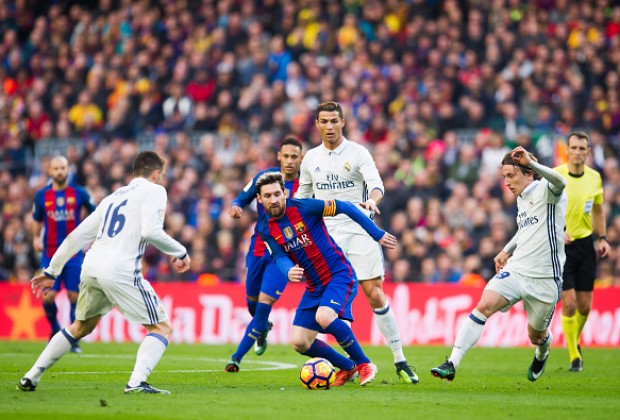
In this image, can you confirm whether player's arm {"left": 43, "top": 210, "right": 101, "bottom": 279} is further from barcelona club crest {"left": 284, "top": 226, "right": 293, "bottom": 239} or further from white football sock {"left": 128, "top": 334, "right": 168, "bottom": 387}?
barcelona club crest {"left": 284, "top": 226, "right": 293, "bottom": 239}

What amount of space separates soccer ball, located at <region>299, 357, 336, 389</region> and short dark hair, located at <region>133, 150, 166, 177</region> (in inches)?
95.5

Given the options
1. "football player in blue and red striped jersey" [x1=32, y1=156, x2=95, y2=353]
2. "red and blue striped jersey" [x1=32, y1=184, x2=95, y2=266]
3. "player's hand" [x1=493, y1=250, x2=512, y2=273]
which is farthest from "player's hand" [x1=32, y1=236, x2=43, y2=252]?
"player's hand" [x1=493, y1=250, x2=512, y2=273]

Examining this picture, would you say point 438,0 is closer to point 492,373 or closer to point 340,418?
point 492,373

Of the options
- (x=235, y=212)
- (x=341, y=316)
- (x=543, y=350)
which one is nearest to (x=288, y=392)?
(x=341, y=316)

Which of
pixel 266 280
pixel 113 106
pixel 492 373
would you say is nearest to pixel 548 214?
pixel 492 373

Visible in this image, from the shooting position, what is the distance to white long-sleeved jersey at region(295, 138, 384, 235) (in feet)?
37.6

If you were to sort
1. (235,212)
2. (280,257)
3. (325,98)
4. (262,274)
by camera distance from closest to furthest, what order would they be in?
(280,257) < (235,212) < (262,274) < (325,98)

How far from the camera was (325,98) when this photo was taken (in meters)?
23.2

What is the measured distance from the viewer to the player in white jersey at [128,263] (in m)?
9.21

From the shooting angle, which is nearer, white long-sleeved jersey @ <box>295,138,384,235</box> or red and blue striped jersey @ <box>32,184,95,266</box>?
white long-sleeved jersey @ <box>295,138,384,235</box>

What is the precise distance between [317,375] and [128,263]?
2173 millimetres

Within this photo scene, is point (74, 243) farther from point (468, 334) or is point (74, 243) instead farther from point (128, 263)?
point (468, 334)

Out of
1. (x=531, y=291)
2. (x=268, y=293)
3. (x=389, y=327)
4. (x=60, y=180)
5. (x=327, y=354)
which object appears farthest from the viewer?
(x=60, y=180)

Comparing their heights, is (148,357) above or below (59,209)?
below
